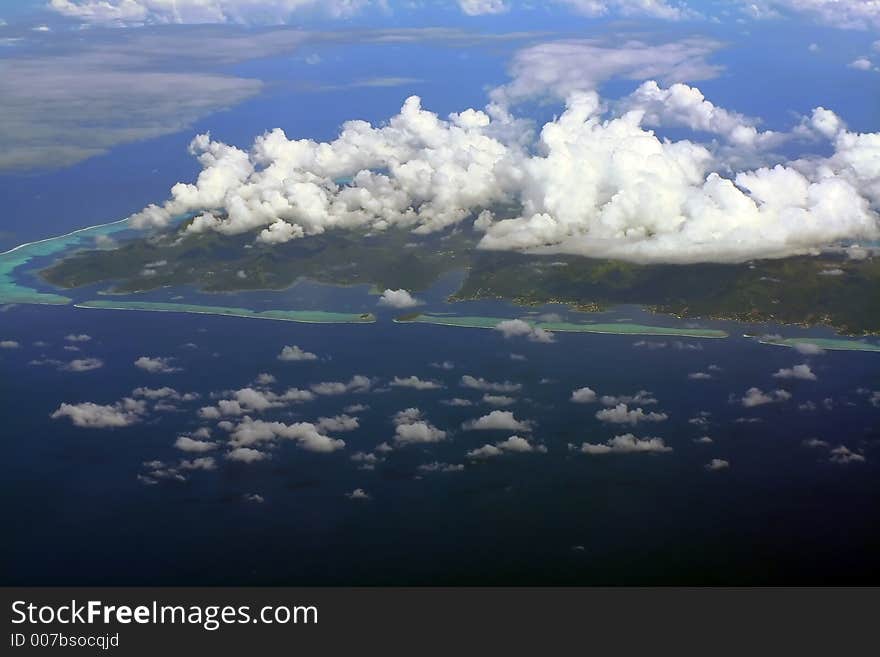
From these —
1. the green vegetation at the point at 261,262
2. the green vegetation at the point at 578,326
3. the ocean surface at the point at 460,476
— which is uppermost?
the ocean surface at the point at 460,476

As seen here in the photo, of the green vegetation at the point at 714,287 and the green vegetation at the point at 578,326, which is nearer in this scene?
the green vegetation at the point at 578,326

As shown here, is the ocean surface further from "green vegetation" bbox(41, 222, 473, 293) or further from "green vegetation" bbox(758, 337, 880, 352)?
"green vegetation" bbox(41, 222, 473, 293)

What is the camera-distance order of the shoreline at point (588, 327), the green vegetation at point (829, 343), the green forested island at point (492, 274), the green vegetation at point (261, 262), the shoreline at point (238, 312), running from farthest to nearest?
the green vegetation at point (261, 262), the shoreline at point (238, 312), the green forested island at point (492, 274), the shoreline at point (588, 327), the green vegetation at point (829, 343)

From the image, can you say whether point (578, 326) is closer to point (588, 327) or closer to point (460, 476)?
point (588, 327)

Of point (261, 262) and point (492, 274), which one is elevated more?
point (492, 274)

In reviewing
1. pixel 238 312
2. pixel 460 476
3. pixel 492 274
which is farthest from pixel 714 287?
pixel 460 476

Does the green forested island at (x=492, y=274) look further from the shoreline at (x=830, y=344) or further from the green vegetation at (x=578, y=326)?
the green vegetation at (x=578, y=326)

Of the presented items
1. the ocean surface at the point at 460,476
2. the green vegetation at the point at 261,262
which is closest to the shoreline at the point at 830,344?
the ocean surface at the point at 460,476

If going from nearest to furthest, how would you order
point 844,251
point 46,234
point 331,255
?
point 844,251 < point 331,255 < point 46,234
